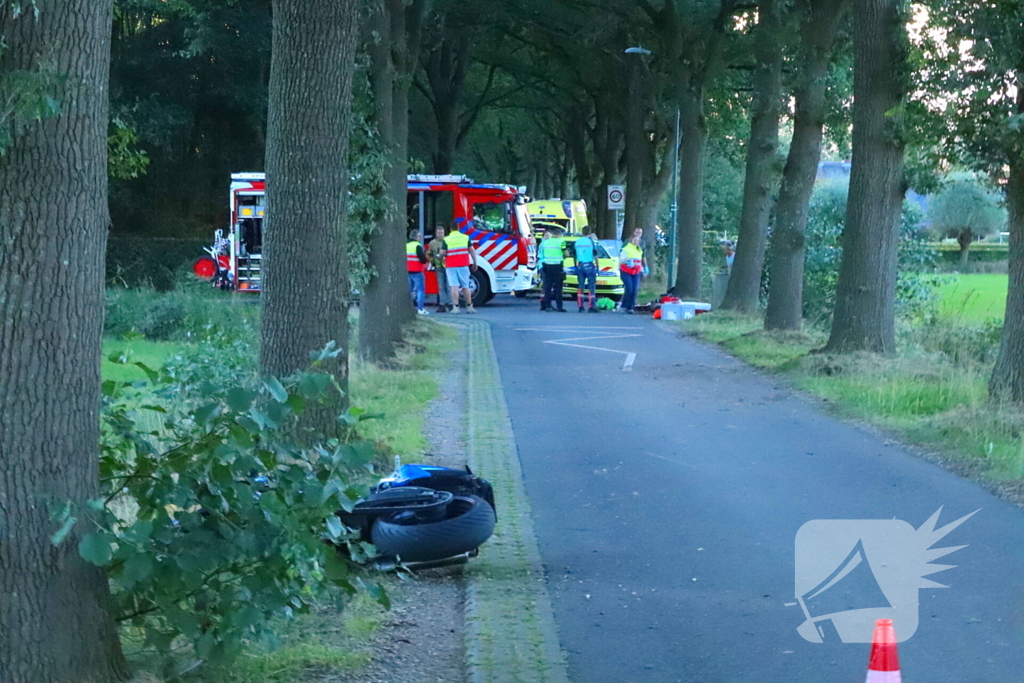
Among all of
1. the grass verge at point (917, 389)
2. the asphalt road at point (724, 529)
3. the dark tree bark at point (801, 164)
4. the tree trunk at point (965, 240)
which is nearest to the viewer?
the asphalt road at point (724, 529)

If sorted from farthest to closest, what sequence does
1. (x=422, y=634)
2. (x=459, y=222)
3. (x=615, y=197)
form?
(x=615, y=197), (x=459, y=222), (x=422, y=634)

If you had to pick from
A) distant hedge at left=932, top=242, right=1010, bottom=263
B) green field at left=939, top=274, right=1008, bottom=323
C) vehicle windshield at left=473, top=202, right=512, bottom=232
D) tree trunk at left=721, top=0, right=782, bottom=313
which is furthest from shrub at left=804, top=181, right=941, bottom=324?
distant hedge at left=932, top=242, right=1010, bottom=263

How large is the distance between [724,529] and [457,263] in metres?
21.9

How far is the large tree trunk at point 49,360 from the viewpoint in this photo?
463 centimetres

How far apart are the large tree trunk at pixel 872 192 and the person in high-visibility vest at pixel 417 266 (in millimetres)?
14056

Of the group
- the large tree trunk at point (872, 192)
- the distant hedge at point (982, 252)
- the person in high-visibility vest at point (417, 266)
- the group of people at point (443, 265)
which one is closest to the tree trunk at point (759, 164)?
the large tree trunk at point (872, 192)

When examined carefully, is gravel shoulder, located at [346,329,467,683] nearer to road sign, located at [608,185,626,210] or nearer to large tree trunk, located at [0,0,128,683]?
large tree trunk, located at [0,0,128,683]

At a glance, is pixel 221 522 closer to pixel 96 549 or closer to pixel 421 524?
pixel 96 549

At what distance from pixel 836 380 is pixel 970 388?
2.16m

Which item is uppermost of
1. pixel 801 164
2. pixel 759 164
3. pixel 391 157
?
pixel 759 164

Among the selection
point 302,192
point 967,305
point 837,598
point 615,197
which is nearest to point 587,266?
point 615,197

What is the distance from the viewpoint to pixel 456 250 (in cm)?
2953

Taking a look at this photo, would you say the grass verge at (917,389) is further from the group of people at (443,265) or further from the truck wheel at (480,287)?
the truck wheel at (480,287)

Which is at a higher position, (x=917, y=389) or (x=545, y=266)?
(x=545, y=266)
